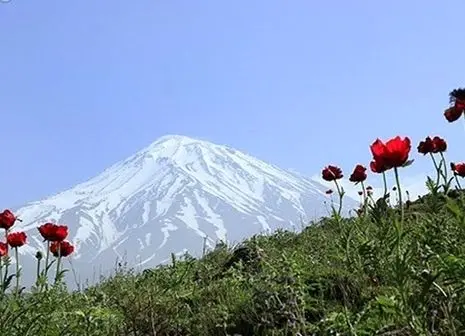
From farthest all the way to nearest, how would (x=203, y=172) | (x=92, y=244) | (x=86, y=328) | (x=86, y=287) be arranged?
(x=203, y=172)
(x=92, y=244)
(x=86, y=287)
(x=86, y=328)

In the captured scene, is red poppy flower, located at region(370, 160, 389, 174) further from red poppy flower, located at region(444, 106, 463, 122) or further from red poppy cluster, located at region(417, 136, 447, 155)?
red poppy cluster, located at region(417, 136, 447, 155)

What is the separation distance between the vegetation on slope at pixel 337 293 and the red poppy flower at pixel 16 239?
0.34 meters

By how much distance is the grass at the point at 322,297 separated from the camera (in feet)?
9.32

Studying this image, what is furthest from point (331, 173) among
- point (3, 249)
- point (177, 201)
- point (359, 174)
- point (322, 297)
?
point (177, 201)

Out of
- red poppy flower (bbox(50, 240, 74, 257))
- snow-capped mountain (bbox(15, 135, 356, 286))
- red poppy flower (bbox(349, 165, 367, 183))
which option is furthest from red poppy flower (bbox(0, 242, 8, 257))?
snow-capped mountain (bbox(15, 135, 356, 286))

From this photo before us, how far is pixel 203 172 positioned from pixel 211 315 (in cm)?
18363

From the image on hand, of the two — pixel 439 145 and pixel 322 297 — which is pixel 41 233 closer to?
pixel 322 297

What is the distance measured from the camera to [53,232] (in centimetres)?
477

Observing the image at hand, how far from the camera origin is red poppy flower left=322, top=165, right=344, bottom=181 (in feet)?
18.1

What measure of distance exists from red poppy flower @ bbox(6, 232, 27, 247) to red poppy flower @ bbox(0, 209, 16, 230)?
0.24 feet

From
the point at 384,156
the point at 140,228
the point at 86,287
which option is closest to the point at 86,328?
the point at 384,156

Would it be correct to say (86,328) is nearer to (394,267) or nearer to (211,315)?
(211,315)

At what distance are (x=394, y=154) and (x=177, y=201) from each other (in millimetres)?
177163

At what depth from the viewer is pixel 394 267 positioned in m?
2.62
